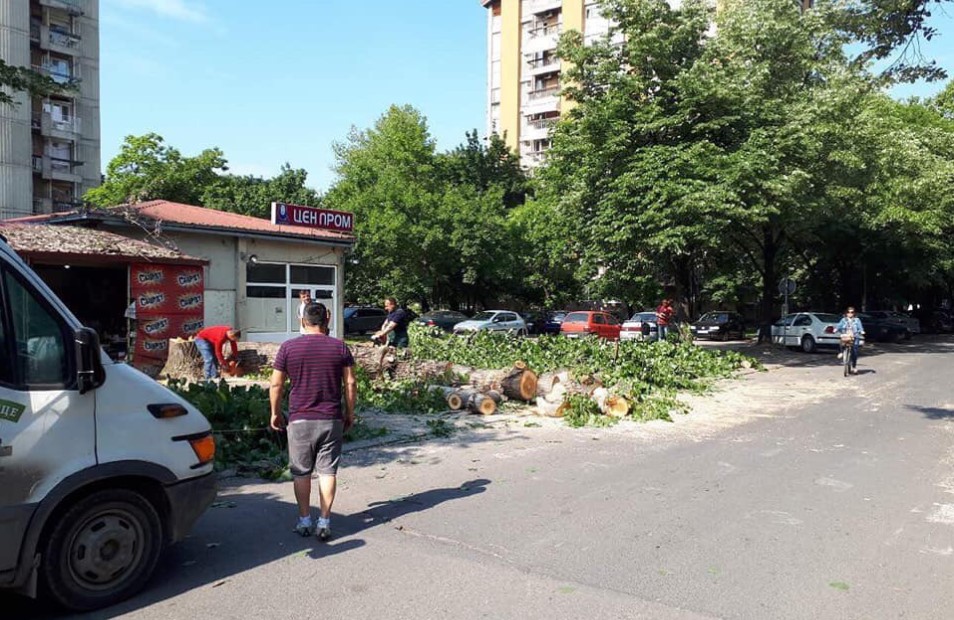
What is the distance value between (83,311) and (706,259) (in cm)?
2174

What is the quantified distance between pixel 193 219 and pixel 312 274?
153 inches

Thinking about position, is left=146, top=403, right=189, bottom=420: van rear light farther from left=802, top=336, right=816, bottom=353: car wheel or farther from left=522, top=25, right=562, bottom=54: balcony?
left=522, top=25, right=562, bottom=54: balcony

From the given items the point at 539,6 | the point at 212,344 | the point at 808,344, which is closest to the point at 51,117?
the point at 539,6

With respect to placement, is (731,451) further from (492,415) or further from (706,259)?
(706,259)

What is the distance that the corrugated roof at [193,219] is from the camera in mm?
16672

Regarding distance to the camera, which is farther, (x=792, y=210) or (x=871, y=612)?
(x=792, y=210)

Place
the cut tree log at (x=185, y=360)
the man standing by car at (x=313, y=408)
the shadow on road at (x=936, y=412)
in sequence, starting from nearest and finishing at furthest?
the man standing by car at (x=313, y=408) < the shadow on road at (x=936, y=412) < the cut tree log at (x=185, y=360)

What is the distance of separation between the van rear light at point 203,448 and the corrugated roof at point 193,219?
14.1 metres

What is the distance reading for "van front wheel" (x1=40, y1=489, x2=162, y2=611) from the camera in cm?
384

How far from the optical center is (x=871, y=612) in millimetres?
4047

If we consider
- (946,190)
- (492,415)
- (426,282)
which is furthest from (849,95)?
(426,282)

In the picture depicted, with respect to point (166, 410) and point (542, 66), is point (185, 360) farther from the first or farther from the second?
point (542, 66)

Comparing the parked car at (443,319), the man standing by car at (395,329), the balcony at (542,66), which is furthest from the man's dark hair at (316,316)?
the balcony at (542,66)

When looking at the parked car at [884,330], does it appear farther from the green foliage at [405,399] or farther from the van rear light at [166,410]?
the van rear light at [166,410]
